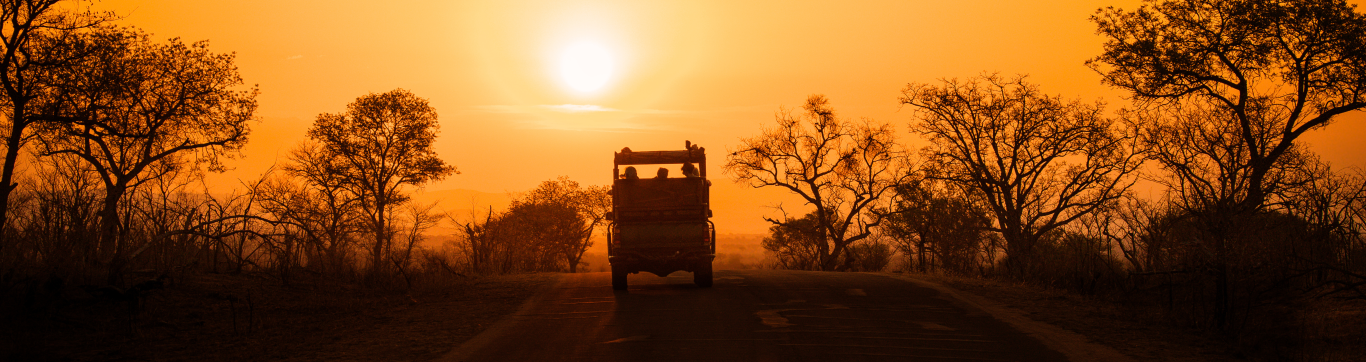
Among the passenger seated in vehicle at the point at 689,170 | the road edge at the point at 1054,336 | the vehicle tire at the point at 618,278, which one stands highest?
the passenger seated in vehicle at the point at 689,170

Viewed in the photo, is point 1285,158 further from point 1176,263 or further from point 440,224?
point 440,224

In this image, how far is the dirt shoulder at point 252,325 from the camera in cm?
955

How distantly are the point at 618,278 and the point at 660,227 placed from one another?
4.56 feet

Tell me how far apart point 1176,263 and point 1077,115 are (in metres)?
19.7

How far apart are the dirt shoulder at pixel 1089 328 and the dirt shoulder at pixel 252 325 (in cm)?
756

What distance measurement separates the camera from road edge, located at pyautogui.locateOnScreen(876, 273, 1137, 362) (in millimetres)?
9156

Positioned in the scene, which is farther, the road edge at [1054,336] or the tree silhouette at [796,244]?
the tree silhouette at [796,244]

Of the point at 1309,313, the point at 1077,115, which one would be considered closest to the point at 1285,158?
the point at 1077,115

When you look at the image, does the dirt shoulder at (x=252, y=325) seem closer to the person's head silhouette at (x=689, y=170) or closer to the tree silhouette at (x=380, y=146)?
the person's head silhouette at (x=689, y=170)

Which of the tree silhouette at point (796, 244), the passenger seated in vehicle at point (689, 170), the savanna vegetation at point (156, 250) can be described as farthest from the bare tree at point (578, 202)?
the passenger seated in vehicle at point (689, 170)

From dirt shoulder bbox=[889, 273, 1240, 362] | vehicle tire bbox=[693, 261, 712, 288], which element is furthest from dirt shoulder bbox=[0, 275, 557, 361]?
dirt shoulder bbox=[889, 273, 1240, 362]

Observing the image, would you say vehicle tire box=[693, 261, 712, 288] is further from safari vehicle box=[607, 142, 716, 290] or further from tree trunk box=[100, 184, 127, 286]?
tree trunk box=[100, 184, 127, 286]

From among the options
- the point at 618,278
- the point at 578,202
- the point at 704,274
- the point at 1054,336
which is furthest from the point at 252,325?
the point at 578,202

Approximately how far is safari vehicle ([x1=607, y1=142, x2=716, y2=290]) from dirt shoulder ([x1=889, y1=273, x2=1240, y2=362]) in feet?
16.4
